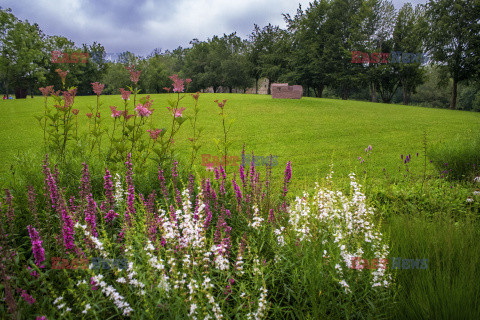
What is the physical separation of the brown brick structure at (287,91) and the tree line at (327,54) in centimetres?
1138

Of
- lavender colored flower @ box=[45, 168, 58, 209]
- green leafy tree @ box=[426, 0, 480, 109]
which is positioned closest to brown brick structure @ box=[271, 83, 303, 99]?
green leafy tree @ box=[426, 0, 480, 109]

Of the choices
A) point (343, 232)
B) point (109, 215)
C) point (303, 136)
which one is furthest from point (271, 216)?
point (303, 136)

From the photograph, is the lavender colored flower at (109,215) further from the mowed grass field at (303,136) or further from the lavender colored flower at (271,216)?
the mowed grass field at (303,136)

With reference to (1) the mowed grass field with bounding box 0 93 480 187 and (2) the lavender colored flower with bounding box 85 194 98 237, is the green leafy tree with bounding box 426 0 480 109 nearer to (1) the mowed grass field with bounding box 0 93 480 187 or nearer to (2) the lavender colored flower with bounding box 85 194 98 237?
(1) the mowed grass field with bounding box 0 93 480 187

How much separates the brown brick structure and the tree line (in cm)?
1138

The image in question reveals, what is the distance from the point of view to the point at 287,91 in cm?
2880

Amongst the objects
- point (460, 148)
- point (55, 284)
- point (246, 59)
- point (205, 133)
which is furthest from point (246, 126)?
point (246, 59)

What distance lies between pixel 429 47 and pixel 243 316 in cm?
4043

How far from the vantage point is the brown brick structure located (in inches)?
1129

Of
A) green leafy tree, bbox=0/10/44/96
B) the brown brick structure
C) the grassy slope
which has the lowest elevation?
the grassy slope

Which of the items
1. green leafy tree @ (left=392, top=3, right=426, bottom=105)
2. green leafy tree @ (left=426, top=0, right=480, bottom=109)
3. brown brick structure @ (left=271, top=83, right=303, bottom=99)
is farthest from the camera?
green leafy tree @ (left=392, top=3, right=426, bottom=105)

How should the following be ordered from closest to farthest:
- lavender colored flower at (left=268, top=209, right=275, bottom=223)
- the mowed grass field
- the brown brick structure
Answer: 1. lavender colored flower at (left=268, top=209, right=275, bottom=223)
2. the mowed grass field
3. the brown brick structure

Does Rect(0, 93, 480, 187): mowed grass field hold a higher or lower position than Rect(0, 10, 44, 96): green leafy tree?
lower

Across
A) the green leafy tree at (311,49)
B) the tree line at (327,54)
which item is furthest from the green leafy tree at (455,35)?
the green leafy tree at (311,49)
